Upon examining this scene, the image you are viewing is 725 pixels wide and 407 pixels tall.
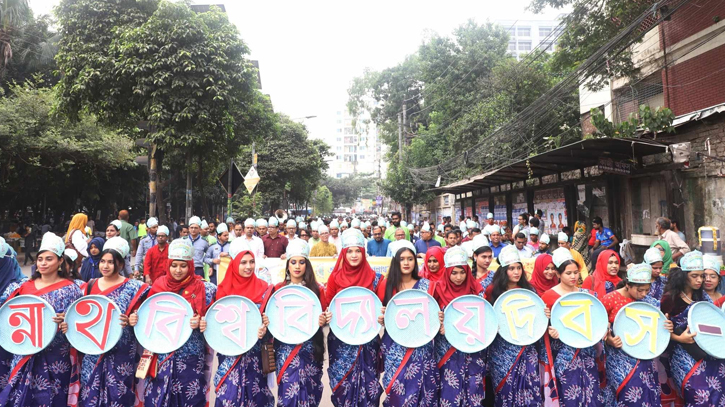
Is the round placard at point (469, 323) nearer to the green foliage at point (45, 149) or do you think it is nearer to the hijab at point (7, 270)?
the hijab at point (7, 270)

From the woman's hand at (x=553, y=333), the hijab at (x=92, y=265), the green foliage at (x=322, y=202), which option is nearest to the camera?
the woman's hand at (x=553, y=333)

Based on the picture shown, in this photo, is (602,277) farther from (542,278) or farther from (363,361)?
(363,361)

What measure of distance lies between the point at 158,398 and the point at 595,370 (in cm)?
327

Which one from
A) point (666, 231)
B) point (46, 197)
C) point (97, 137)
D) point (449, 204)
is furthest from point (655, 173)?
point (46, 197)

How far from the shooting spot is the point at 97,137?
19.5 m

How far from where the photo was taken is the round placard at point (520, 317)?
3.52m

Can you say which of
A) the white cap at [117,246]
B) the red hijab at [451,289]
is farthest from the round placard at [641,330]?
the white cap at [117,246]

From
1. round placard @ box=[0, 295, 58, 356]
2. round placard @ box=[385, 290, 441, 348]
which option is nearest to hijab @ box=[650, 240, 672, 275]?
round placard @ box=[385, 290, 441, 348]

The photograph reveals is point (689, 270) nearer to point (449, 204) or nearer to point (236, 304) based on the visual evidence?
point (236, 304)

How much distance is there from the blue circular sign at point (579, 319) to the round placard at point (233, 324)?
7.37 feet

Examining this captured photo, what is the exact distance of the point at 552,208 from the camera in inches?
576

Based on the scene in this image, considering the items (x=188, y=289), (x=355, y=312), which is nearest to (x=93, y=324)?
(x=188, y=289)

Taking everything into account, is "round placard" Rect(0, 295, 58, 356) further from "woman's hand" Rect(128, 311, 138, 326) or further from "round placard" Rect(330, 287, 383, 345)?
"round placard" Rect(330, 287, 383, 345)

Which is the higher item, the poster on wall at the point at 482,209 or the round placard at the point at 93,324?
the poster on wall at the point at 482,209
